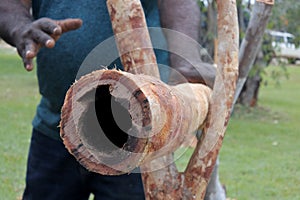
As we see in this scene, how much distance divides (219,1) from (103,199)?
1.06m

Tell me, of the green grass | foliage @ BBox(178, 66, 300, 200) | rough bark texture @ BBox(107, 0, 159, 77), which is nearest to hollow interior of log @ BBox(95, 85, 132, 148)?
rough bark texture @ BBox(107, 0, 159, 77)

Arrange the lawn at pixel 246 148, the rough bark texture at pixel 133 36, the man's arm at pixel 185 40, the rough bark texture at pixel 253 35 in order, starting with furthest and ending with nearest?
the lawn at pixel 246 148 → the rough bark texture at pixel 253 35 → the man's arm at pixel 185 40 → the rough bark texture at pixel 133 36

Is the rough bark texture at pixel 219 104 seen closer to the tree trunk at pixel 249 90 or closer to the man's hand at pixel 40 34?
the man's hand at pixel 40 34

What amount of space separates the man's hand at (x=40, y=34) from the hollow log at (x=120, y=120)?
12.0 inches

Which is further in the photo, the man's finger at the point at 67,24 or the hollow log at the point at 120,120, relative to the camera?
the man's finger at the point at 67,24

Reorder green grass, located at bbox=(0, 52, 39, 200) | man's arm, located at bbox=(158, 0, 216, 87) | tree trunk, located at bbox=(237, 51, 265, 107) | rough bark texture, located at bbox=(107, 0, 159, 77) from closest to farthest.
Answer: rough bark texture, located at bbox=(107, 0, 159, 77)
man's arm, located at bbox=(158, 0, 216, 87)
green grass, located at bbox=(0, 52, 39, 200)
tree trunk, located at bbox=(237, 51, 265, 107)

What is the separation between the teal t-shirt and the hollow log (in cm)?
86

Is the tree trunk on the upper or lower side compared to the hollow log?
lower

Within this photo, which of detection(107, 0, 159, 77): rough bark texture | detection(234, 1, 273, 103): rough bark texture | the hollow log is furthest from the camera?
detection(234, 1, 273, 103): rough bark texture

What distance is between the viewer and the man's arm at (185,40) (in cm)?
182

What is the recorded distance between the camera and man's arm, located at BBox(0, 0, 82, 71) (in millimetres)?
1577

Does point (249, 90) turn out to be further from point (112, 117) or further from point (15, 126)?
point (112, 117)

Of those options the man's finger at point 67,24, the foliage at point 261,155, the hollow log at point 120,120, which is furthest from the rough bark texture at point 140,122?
the foliage at point 261,155

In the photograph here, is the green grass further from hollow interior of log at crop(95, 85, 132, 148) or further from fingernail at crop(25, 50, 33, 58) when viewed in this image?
hollow interior of log at crop(95, 85, 132, 148)
